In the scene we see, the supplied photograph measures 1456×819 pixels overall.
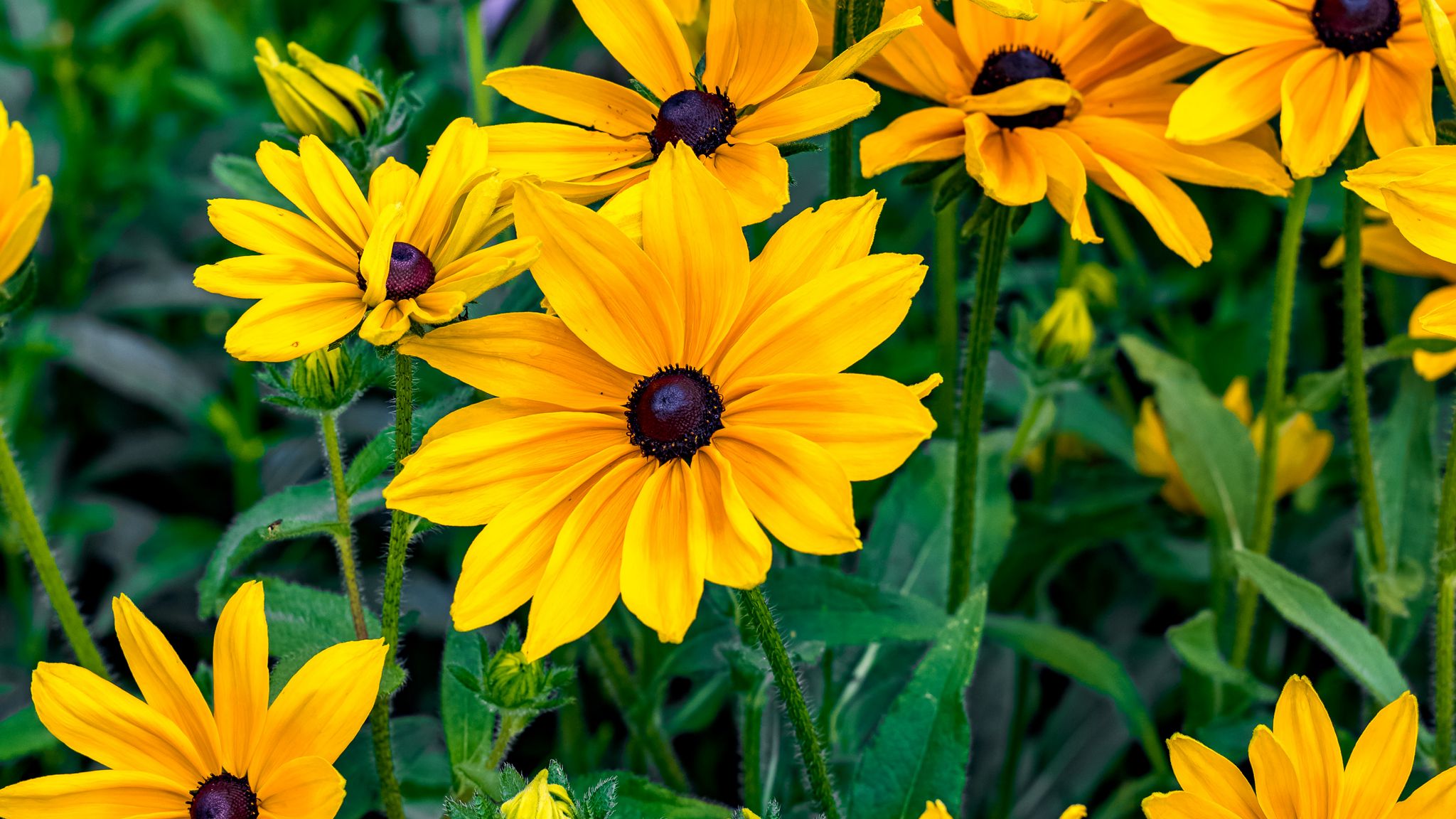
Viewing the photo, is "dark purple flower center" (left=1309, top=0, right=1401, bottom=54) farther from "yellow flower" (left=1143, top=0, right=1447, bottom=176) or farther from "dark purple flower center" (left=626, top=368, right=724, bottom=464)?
"dark purple flower center" (left=626, top=368, right=724, bottom=464)

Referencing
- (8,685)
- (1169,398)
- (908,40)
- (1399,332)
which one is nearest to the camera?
(908,40)

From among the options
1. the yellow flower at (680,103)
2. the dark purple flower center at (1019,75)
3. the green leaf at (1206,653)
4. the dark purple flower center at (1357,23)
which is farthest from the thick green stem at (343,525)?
the dark purple flower center at (1357,23)

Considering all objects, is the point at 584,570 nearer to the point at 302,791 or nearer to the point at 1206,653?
the point at 302,791

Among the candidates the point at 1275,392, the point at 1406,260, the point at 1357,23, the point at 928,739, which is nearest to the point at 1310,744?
the point at 928,739


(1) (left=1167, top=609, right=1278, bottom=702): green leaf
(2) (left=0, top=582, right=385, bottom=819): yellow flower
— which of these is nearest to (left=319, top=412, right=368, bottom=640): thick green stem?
(2) (left=0, top=582, right=385, bottom=819): yellow flower

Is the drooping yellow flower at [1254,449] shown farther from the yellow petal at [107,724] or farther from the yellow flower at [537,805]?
the yellow petal at [107,724]

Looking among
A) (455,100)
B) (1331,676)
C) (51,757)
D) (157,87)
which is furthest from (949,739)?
(157,87)

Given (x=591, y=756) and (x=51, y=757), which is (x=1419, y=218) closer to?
(x=591, y=756)
